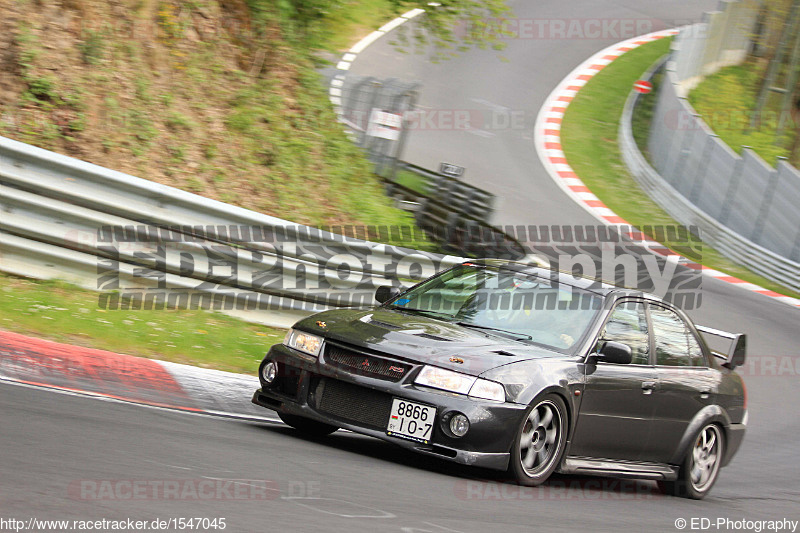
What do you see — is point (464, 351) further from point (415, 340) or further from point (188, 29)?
point (188, 29)

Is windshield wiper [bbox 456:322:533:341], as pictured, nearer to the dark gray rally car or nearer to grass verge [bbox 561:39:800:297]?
the dark gray rally car

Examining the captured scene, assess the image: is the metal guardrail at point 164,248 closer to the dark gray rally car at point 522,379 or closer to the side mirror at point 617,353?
the dark gray rally car at point 522,379

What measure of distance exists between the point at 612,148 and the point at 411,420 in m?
18.4

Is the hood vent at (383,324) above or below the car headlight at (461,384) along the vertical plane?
above

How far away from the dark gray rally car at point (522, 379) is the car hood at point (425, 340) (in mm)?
12

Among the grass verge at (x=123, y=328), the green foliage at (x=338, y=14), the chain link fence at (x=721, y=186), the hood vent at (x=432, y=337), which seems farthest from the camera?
the chain link fence at (x=721, y=186)

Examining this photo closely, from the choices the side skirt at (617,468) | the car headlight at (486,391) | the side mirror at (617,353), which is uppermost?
the side mirror at (617,353)

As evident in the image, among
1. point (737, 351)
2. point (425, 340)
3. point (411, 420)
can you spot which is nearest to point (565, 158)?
point (737, 351)

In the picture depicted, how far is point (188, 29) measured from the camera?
12.4m

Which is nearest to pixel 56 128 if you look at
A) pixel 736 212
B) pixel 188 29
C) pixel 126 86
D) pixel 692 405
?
pixel 126 86

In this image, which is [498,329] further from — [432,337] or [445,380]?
[445,380]

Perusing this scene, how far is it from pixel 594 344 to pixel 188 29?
744 cm

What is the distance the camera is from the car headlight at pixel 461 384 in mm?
6168

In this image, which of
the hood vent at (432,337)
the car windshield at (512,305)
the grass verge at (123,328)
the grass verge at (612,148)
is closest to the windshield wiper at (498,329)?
the car windshield at (512,305)
